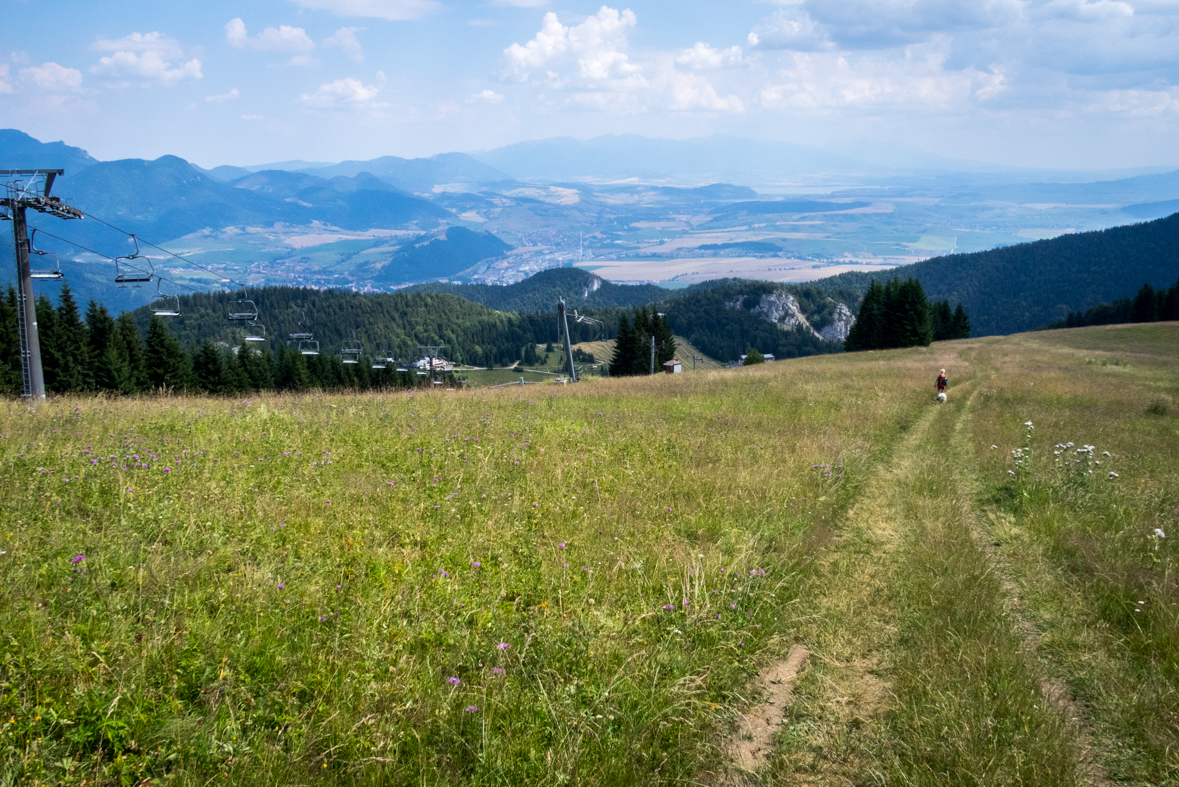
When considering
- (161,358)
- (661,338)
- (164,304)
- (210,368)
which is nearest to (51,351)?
(161,358)

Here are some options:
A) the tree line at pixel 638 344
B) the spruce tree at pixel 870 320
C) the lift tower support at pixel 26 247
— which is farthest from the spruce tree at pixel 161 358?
the spruce tree at pixel 870 320

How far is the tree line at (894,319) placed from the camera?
73625 millimetres

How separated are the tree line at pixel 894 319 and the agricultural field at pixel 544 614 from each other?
67.4 meters

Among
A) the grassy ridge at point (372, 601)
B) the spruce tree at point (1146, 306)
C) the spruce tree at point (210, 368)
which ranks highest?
the spruce tree at point (1146, 306)

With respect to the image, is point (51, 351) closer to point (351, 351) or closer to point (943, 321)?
point (351, 351)

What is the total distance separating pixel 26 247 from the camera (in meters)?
18.4

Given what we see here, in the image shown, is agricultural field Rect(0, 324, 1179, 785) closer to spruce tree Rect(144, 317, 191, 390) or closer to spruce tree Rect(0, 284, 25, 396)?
spruce tree Rect(0, 284, 25, 396)

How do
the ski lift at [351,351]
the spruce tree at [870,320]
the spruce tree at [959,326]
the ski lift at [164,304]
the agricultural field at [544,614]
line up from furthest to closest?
the spruce tree at [959,326]
the spruce tree at [870,320]
the ski lift at [351,351]
the ski lift at [164,304]
the agricultural field at [544,614]

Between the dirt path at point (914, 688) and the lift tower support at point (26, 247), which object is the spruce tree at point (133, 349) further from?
the dirt path at point (914, 688)

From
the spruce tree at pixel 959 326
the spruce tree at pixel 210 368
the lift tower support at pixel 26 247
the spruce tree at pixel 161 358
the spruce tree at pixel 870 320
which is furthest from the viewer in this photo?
the spruce tree at pixel 959 326

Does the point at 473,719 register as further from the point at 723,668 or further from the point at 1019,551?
the point at 1019,551

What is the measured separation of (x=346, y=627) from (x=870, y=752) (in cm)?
377

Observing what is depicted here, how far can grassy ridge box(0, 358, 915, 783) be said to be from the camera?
3.65 m

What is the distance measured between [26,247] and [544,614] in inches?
855
